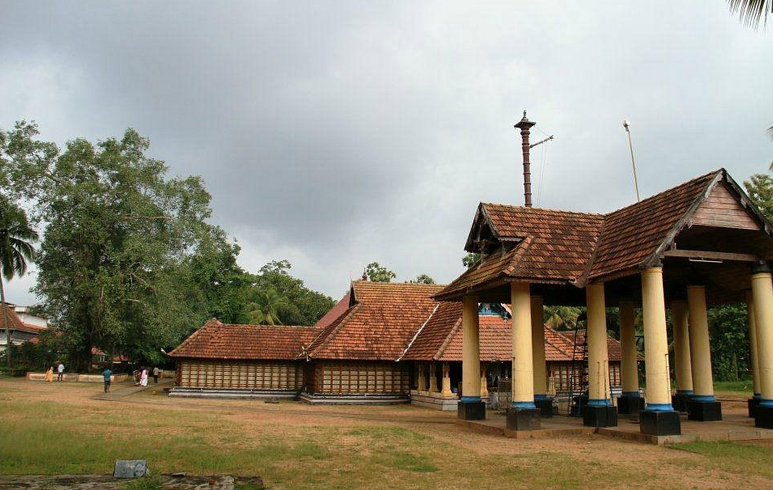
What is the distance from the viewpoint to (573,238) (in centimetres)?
1725

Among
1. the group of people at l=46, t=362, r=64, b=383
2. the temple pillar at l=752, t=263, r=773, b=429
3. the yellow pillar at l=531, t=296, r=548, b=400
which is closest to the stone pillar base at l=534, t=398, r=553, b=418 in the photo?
the yellow pillar at l=531, t=296, r=548, b=400

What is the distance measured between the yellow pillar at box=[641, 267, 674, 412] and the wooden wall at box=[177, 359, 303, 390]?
23029 millimetres

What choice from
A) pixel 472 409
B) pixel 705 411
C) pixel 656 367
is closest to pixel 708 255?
pixel 656 367

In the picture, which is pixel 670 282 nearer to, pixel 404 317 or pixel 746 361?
pixel 404 317

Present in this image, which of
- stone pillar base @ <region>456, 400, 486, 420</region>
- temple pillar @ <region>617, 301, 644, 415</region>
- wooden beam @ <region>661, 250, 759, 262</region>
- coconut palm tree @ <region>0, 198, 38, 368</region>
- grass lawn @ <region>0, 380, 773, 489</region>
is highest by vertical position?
coconut palm tree @ <region>0, 198, 38, 368</region>

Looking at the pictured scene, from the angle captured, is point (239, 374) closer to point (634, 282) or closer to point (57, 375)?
point (57, 375)

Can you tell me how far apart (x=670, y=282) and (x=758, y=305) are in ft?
13.0

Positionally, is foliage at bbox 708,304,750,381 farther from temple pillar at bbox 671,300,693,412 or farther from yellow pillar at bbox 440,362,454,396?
temple pillar at bbox 671,300,693,412

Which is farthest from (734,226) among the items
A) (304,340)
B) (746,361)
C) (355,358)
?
(746,361)

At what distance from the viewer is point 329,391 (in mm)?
29312

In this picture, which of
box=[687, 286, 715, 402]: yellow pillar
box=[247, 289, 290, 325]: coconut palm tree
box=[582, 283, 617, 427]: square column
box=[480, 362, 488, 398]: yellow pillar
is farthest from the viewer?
box=[247, 289, 290, 325]: coconut palm tree

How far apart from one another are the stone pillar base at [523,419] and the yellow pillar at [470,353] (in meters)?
2.85

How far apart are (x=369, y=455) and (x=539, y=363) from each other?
848 centimetres

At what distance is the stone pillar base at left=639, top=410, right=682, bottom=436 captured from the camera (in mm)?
13078
